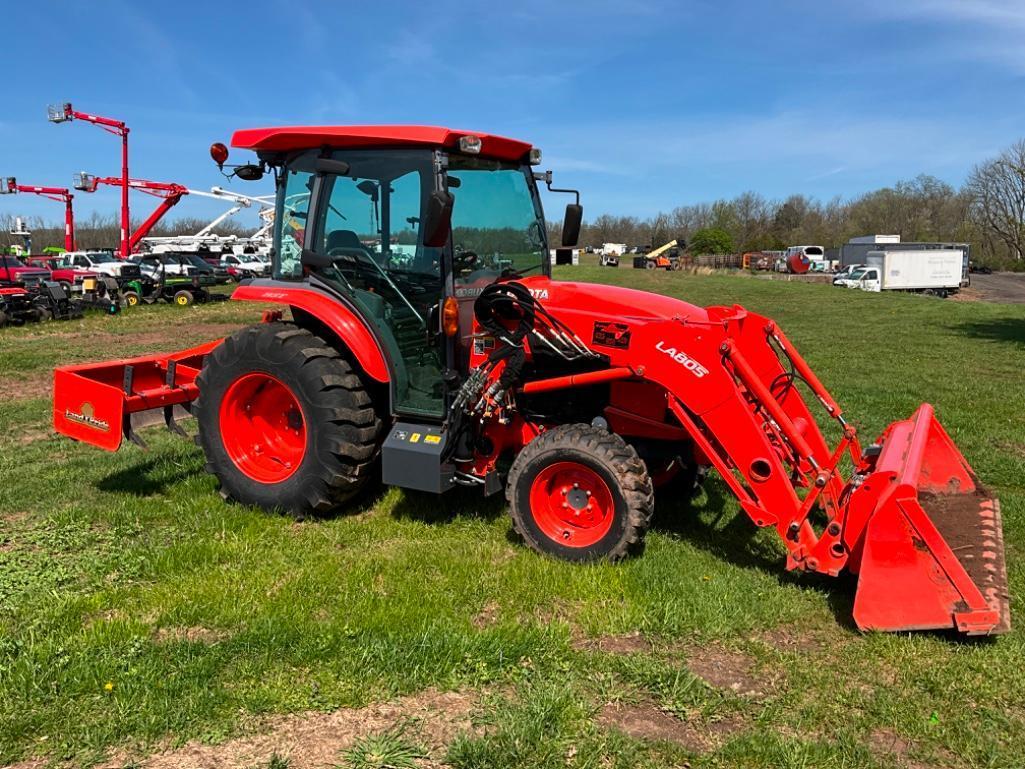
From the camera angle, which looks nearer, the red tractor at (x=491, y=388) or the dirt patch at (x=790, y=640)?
the dirt patch at (x=790, y=640)

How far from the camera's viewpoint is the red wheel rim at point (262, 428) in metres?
5.39

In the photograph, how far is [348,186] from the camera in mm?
5062

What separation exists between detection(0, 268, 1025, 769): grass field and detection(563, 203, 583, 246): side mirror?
7.30ft

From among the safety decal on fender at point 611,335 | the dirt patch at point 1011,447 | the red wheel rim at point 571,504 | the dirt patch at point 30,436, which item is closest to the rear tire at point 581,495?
the red wheel rim at point 571,504

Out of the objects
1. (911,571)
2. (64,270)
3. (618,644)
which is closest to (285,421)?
(618,644)

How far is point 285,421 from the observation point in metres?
5.61

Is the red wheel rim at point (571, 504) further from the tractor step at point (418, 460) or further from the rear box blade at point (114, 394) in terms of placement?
the rear box blade at point (114, 394)

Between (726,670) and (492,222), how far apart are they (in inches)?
128

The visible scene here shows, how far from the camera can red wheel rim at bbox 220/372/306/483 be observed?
5395 millimetres

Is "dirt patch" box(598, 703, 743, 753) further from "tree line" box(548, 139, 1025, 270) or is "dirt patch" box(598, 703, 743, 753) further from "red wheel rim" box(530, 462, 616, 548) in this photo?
"tree line" box(548, 139, 1025, 270)

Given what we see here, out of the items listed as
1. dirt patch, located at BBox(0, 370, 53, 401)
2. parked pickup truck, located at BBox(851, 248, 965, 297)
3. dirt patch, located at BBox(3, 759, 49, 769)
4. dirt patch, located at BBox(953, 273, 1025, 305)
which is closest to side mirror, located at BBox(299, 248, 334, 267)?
dirt patch, located at BBox(3, 759, 49, 769)

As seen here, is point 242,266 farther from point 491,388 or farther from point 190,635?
point 190,635

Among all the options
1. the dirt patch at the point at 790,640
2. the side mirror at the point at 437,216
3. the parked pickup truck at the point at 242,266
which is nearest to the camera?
the dirt patch at the point at 790,640

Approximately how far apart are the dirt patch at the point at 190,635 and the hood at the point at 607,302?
270cm
